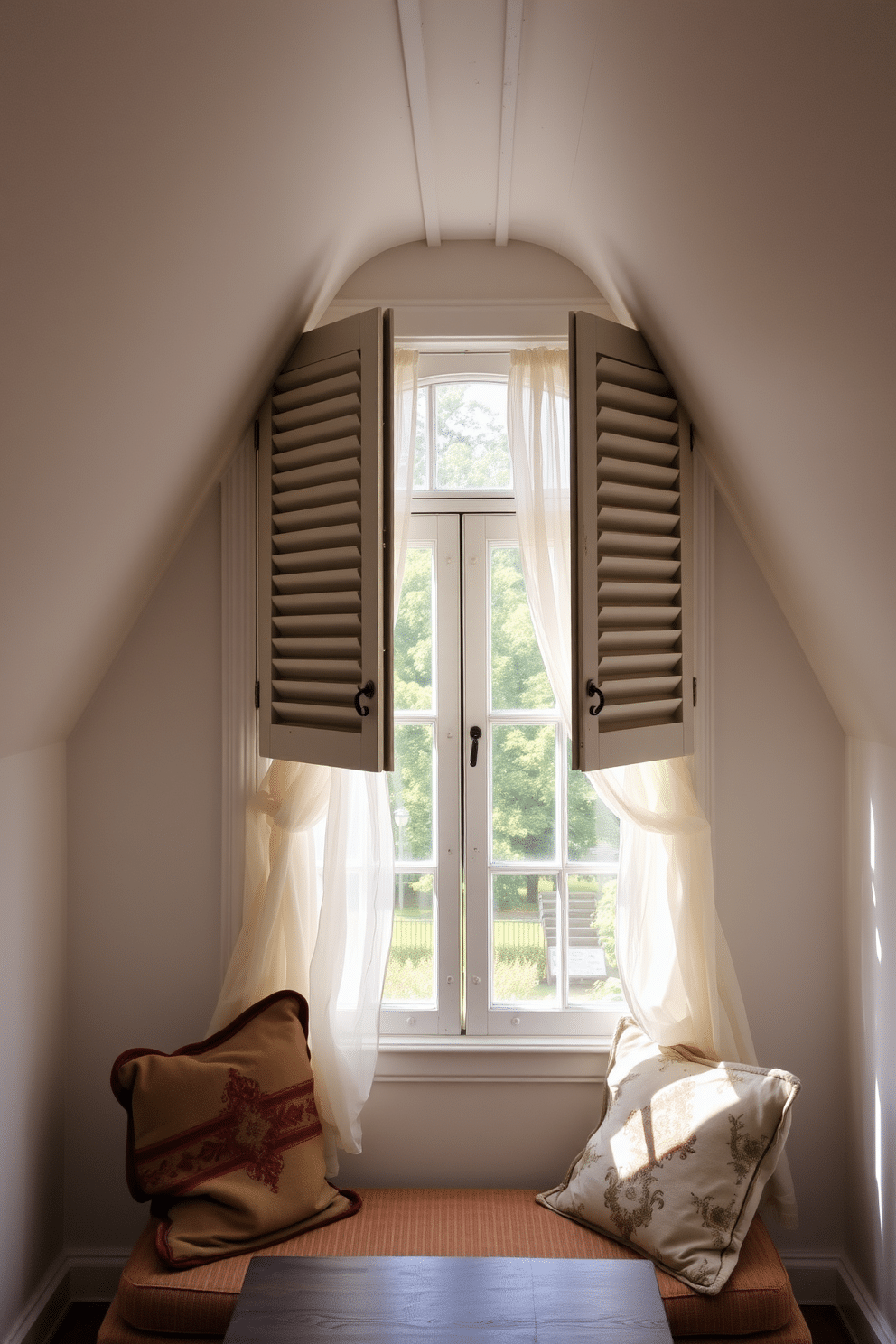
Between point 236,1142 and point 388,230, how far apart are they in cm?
226

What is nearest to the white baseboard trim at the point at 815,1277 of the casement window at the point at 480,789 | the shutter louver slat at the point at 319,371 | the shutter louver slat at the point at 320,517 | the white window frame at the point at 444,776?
the casement window at the point at 480,789

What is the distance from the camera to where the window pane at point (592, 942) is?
8.53 ft

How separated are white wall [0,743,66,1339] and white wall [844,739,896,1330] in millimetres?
2034

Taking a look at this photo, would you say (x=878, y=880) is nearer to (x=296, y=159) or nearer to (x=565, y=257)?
(x=565, y=257)

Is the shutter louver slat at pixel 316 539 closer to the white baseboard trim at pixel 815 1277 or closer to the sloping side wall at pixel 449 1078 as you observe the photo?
the sloping side wall at pixel 449 1078

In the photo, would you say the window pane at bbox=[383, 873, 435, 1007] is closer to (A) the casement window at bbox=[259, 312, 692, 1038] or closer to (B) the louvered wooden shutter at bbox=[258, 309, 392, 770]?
(A) the casement window at bbox=[259, 312, 692, 1038]


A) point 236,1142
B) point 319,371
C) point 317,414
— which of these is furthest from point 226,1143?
point 319,371

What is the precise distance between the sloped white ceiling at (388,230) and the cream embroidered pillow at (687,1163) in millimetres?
931

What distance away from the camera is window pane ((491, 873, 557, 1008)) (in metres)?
2.61

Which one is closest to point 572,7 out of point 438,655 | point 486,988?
point 438,655

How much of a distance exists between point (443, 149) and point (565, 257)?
0.55 meters

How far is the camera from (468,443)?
103 inches

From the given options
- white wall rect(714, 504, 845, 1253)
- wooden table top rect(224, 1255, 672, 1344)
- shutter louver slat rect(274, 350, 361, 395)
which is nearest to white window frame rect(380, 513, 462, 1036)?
shutter louver slat rect(274, 350, 361, 395)

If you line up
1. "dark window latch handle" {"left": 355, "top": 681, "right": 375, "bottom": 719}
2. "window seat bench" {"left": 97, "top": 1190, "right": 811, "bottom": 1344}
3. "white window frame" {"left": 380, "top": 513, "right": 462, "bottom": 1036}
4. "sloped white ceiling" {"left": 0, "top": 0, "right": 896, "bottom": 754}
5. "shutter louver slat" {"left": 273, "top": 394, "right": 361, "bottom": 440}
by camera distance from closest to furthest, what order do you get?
"sloped white ceiling" {"left": 0, "top": 0, "right": 896, "bottom": 754} → "window seat bench" {"left": 97, "top": 1190, "right": 811, "bottom": 1344} → "dark window latch handle" {"left": 355, "top": 681, "right": 375, "bottom": 719} → "shutter louver slat" {"left": 273, "top": 394, "right": 361, "bottom": 440} → "white window frame" {"left": 380, "top": 513, "right": 462, "bottom": 1036}
